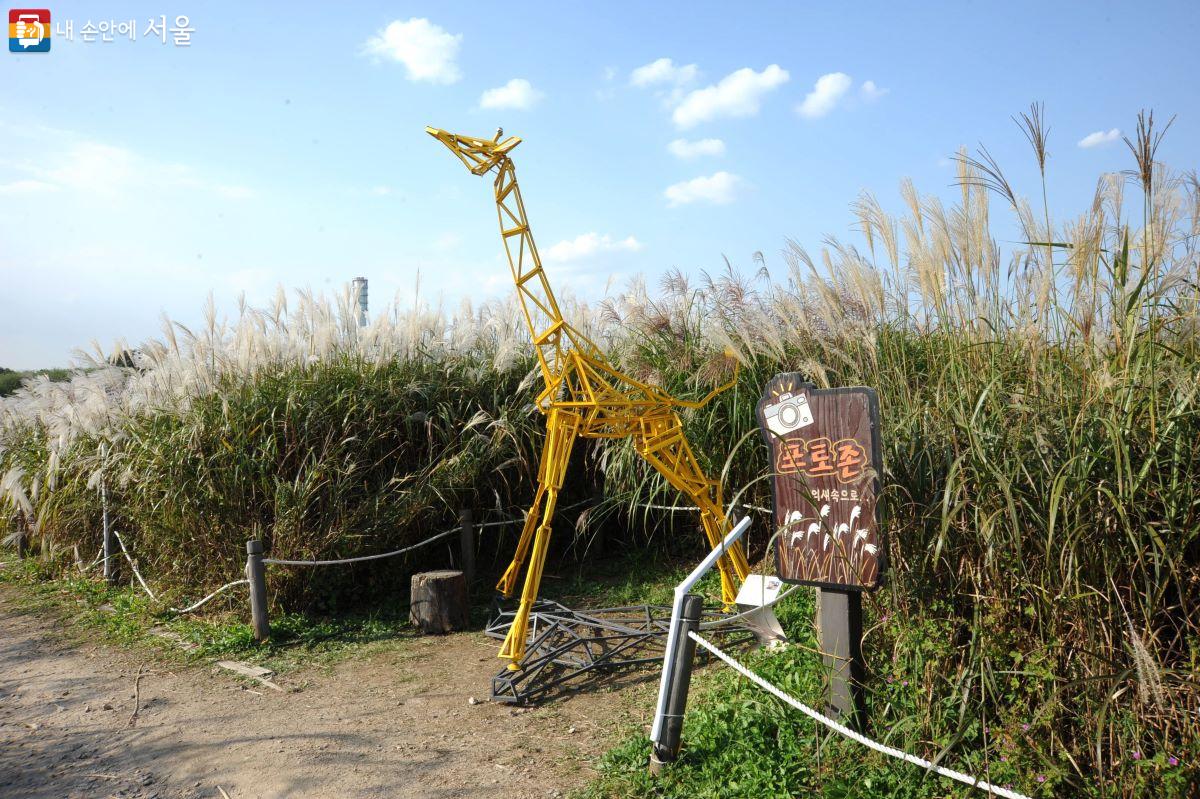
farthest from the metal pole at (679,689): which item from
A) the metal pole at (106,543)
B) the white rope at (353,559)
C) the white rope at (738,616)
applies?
the metal pole at (106,543)

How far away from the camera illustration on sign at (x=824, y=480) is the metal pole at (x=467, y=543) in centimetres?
316

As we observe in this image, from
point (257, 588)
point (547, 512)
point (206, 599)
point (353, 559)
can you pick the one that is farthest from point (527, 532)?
point (206, 599)

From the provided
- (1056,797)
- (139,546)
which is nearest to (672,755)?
(1056,797)

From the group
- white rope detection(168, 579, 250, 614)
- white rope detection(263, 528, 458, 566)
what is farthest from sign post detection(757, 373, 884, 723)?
white rope detection(168, 579, 250, 614)

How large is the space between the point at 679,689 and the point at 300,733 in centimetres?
193

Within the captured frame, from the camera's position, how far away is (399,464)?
5.79 meters

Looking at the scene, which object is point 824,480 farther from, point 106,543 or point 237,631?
point 106,543

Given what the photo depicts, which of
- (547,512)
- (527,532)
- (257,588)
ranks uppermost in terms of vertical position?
(547,512)

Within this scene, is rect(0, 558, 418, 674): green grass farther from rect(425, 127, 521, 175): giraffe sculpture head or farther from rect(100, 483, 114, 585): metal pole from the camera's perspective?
rect(425, 127, 521, 175): giraffe sculpture head

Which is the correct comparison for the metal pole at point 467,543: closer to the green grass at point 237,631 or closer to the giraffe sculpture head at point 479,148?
the green grass at point 237,631

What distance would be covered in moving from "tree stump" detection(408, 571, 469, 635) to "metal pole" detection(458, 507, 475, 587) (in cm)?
56

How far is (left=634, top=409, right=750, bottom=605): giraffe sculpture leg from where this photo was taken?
3.94m

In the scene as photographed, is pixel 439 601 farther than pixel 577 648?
Yes

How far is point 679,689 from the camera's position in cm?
274
